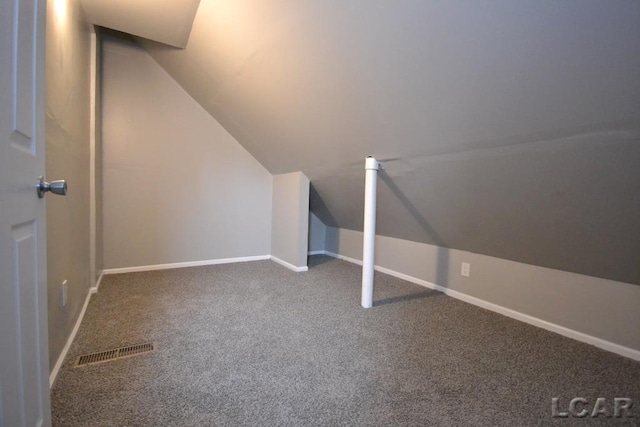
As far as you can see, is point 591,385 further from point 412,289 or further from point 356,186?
point 356,186

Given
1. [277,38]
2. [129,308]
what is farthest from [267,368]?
[277,38]

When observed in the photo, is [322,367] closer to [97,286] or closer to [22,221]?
[22,221]

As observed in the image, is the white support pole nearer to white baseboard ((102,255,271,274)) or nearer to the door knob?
the door knob

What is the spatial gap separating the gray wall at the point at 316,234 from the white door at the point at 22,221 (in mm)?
3825

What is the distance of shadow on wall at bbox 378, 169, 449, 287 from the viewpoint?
255 cm

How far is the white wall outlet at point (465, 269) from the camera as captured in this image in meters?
2.65

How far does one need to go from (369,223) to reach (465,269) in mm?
1047

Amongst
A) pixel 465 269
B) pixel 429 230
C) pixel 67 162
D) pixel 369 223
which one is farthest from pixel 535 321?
pixel 67 162

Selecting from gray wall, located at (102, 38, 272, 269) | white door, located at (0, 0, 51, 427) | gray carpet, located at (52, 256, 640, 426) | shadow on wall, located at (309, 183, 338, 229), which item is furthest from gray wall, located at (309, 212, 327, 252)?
white door, located at (0, 0, 51, 427)

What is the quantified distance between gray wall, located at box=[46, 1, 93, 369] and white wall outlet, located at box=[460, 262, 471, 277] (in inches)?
115

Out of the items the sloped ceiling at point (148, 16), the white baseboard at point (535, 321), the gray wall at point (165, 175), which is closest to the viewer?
the white baseboard at point (535, 321)

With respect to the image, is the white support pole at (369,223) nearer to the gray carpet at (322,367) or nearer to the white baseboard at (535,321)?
the gray carpet at (322,367)

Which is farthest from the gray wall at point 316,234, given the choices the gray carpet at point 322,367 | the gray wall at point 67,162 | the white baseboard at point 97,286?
the gray wall at point 67,162

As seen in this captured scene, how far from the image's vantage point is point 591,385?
1.46 meters
